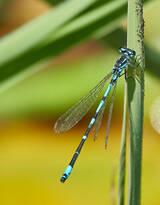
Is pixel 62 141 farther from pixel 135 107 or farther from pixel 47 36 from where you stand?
pixel 135 107

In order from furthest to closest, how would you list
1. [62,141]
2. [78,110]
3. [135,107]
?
[62,141], [78,110], [135,107]

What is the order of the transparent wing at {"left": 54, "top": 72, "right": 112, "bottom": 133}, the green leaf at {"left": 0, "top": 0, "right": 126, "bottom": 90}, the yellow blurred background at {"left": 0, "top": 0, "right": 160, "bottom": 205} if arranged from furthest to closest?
the yellow blurred background at {"left": 0, "top": 0, "right": 160, "bottom": 205}
the transparent wing at {"left": 54, "top": 72, "right": 112, "bottom": 133}
the green leaf at {"left": 0, "top": 0, "right": 126, "bottom": 90}

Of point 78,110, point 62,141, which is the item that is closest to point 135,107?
point 78,110

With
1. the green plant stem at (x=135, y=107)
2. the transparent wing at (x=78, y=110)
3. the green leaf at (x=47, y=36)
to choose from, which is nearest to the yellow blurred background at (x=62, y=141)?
the transparent wing at (x=78, y=110)

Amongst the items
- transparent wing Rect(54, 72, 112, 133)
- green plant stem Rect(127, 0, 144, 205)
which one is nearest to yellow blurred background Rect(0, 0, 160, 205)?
transparent wing Rect(54, 72, 112, 133)

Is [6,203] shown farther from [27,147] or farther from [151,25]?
[151,25]

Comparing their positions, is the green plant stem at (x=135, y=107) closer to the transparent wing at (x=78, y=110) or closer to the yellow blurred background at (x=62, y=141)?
the transparent wing at (x=78, y=110)

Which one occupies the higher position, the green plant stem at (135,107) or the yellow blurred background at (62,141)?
the yellow blurred background at (62,141)

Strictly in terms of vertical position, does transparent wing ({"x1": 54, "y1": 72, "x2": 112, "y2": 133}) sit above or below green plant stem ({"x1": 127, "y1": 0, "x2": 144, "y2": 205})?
above

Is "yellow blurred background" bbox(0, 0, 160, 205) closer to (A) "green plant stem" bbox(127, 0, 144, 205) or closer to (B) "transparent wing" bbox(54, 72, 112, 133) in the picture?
(B) "transparent wing" bbox(54, 72, 112, 133)
